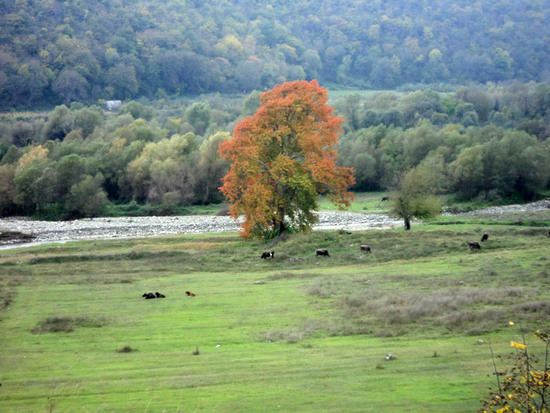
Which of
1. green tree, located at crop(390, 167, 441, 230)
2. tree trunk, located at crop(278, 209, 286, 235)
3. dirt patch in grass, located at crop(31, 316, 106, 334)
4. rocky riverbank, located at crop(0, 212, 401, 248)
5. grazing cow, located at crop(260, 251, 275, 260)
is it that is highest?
green tree, located at crop(390, 167, 441, 230)

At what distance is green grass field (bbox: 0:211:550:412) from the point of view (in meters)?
13.3

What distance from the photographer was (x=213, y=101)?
170875 millimetres

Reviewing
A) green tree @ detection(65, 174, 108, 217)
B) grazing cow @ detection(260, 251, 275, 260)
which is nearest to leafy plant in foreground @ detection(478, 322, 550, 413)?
grazing cow @ detection(260, 251, 275, 260)

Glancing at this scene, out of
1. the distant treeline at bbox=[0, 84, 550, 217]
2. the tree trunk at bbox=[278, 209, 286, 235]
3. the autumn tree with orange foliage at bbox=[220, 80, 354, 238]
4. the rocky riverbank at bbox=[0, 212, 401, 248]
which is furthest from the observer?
the distant treeline at bbox=[0, 84, 550, 217]

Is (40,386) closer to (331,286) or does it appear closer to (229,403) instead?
(229,403)

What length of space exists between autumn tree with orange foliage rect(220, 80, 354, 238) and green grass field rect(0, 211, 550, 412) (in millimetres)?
7220

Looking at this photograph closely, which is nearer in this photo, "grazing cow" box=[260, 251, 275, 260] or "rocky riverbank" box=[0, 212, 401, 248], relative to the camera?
"grazing cow" box=[260, 251, 275, 260]

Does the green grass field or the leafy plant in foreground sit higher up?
the leafy plant in foreground

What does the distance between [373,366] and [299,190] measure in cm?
3053

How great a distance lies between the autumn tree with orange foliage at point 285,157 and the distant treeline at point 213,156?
692 inches

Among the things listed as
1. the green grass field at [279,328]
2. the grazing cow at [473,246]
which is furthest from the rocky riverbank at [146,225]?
the green grass field at [279,328]

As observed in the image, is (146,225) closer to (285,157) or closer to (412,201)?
(285,157)

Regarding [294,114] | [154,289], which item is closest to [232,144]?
[294,114]

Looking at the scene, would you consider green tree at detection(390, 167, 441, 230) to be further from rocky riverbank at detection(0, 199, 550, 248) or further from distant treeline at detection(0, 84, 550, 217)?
distant treeline at detection(0, 84, 550, 217)
